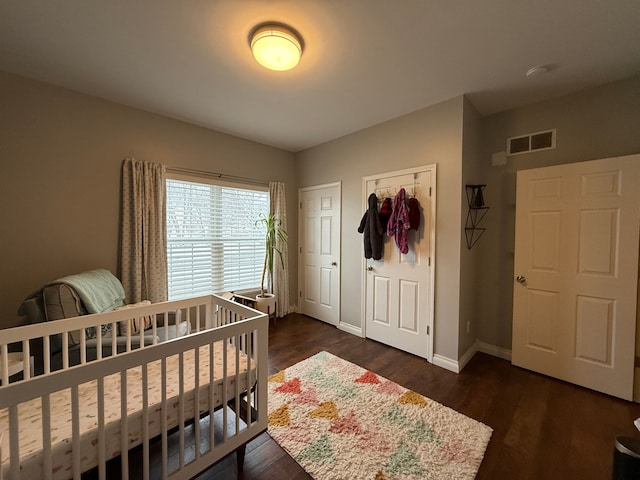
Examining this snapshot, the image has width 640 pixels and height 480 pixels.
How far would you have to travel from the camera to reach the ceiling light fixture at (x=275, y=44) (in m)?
1.53

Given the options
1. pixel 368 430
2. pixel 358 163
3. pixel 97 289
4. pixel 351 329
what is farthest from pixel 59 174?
pixel 351 329

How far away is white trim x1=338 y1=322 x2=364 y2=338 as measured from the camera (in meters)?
3.21

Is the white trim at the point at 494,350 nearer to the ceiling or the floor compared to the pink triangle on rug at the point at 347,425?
nearer to the ceiling

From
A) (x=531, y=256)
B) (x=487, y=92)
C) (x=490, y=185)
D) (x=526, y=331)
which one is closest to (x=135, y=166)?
(x=487, y=92)

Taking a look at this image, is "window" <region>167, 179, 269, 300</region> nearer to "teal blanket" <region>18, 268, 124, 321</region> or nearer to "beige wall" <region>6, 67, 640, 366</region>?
"beige wall" <region>6, 67, 640, 366</region>

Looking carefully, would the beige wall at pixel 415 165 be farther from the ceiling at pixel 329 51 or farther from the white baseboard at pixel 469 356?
the ceiling at pixel 329 51

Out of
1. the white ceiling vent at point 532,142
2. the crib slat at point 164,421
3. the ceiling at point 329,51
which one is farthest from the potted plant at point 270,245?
the white ceiling vent at point 532,142

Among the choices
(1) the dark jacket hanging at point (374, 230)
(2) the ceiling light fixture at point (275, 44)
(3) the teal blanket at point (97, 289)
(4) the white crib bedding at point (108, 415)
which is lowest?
(4) the white crib bedding at point (108, 415)

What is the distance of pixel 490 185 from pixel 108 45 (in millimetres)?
3518

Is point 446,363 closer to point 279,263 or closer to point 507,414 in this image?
point 507,414

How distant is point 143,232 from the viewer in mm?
A: 2588

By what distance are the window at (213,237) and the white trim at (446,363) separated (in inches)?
98.1

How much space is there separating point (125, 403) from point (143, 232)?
6.59ft

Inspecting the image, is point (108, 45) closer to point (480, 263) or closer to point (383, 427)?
point (383, 427)
